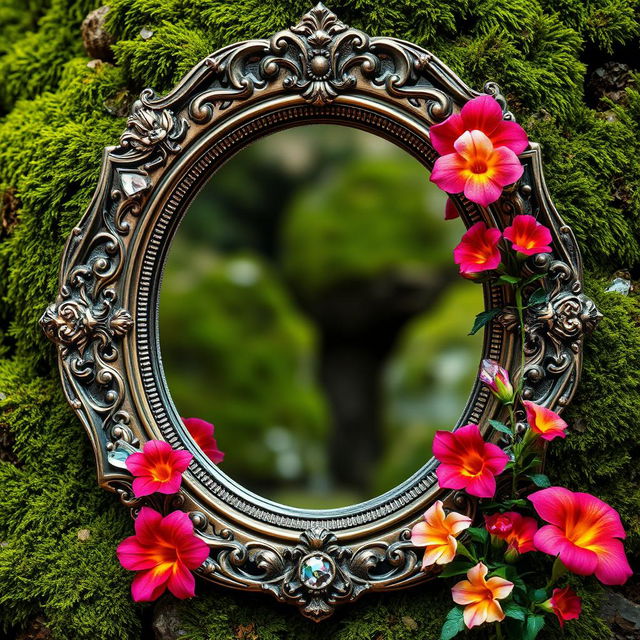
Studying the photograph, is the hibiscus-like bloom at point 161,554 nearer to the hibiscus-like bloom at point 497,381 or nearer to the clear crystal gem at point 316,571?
the clear crystal gem at point 316,571

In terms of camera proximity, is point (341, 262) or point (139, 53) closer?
point (139, 53)

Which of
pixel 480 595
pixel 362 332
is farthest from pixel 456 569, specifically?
pixel 362 332

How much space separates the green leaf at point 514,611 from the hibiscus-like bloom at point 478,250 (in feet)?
1.31

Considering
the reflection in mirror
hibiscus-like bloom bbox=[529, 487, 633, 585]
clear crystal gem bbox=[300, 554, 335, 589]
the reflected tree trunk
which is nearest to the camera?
hibiscus-like bloom bbox=[529, 487, 633, 585]

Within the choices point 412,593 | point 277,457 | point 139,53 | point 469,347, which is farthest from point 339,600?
point 139,53

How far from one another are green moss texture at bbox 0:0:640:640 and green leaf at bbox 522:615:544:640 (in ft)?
0.32

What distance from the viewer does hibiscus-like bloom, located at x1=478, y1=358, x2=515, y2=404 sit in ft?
2.89

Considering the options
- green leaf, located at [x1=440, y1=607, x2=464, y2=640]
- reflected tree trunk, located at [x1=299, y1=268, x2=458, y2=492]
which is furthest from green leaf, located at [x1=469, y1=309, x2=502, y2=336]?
reflected tree trunk, located at [x1=299, y1=268, x2=458, y2=492]

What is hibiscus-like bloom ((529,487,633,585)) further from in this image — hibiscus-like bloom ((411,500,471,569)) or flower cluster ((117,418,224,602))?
flower cluster ((117,418,224,602))

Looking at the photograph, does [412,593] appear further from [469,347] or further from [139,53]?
[139,53]

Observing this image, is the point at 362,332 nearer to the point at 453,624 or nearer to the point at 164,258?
the point at 164,258

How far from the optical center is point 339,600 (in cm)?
94

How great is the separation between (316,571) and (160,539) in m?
0.20

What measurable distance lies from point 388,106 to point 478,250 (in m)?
0.22
